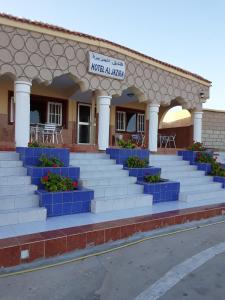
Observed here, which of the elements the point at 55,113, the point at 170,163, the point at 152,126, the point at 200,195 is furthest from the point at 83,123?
the point at 200,195

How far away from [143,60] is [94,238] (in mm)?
8158

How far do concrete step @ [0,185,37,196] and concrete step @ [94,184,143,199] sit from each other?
4.83 feet

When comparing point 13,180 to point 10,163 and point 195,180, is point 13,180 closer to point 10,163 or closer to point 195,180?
point 10,163

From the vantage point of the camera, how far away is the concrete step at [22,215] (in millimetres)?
5484

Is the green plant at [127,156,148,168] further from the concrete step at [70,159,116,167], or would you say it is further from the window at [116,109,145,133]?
the window at [116,109,145,133]

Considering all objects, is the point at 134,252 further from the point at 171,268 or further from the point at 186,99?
the point at 186,99

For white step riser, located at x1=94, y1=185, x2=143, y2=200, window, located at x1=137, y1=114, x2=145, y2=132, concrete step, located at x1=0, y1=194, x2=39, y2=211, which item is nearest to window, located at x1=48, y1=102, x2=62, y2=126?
window, located at x1=137, y1=114, x2=145, y2=132

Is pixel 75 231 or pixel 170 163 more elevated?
pixel 170 163

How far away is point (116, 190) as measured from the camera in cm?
760

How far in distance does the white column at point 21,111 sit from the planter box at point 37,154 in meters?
1.07

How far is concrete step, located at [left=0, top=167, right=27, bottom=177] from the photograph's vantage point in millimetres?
7001

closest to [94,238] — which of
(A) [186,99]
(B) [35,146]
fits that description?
(B) [35,146]

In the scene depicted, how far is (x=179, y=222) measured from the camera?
657cm

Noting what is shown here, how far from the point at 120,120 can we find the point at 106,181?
7907 mm
